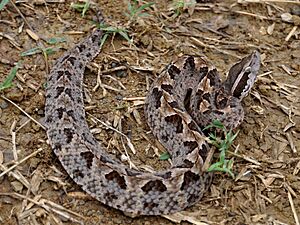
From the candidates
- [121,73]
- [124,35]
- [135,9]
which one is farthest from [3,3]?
[135,9]

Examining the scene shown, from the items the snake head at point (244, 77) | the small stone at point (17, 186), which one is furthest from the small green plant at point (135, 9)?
the small stone at point (17, 186)

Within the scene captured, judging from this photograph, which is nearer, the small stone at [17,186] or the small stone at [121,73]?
the small stone at [17,186]

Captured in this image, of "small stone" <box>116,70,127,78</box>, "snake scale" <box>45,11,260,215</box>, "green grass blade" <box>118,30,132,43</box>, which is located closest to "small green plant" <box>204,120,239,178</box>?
"snake scale" <box>45,11,260,215</box>

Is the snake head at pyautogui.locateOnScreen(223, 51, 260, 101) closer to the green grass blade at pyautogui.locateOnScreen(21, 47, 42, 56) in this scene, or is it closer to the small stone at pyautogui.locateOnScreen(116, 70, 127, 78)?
the small stone at pyautogui.locateOnScreen(116, 70, 127, 78)

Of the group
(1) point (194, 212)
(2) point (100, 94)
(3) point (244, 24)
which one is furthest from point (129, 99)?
(3) point (244, 24)

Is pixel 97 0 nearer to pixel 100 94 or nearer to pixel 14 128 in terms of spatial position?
pixel 100 94

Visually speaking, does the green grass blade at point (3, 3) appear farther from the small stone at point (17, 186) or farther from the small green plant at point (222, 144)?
the small green plant at point (222, 144)
